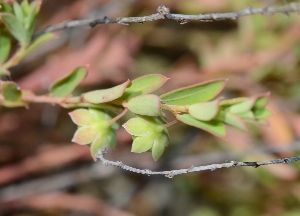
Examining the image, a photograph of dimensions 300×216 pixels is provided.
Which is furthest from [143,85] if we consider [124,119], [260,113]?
[124,119]

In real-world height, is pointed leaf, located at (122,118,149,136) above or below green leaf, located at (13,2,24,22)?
below

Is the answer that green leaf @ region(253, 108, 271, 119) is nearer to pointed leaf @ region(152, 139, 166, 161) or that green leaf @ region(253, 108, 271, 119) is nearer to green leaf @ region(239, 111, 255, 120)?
green leaf @ region(239, 111, 255, 120)

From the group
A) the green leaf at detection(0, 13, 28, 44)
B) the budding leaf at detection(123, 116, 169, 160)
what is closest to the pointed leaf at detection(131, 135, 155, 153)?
the budding leaf at detection(123, 116, 169, 160)

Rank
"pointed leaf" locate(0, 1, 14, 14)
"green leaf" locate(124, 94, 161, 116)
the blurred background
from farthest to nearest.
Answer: the blurred background
"pointed leaf" locate(0, 1, 14, 14)
"green leaf" locate(124, 94, 161, 116)

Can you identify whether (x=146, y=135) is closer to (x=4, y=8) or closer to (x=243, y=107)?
(x=243, y=107)

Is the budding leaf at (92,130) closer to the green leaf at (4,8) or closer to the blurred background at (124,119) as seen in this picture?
the green leaf at (4,8)

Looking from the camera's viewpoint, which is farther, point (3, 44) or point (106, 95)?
point (3, 44)

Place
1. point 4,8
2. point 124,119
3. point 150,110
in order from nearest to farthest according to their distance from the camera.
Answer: point 150,110, point 4,8, point 124,119
